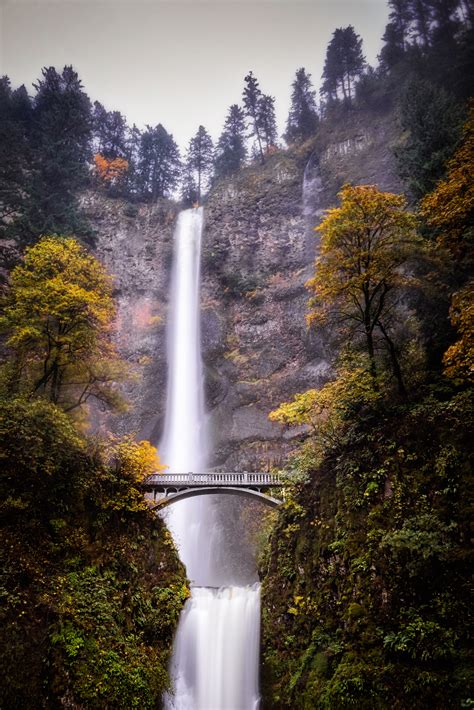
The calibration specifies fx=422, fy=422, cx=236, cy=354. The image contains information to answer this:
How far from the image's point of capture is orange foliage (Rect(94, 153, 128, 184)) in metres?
46.0

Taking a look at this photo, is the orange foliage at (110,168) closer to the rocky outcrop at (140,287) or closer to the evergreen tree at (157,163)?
the evergreen tree at (157,163)

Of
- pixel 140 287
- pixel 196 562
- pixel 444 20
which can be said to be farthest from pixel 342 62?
pixel 196 562

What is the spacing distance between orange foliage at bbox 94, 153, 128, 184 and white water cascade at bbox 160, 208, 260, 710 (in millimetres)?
9731

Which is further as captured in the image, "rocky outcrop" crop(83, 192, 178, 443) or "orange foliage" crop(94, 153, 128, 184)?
"orange foliage" crop(94, 153, 128, 184)

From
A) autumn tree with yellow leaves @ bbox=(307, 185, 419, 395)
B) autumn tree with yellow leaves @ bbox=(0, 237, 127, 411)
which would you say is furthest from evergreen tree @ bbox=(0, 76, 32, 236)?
autumn tree with yellow leaves @ bbox=(307, 185, 419, 395)

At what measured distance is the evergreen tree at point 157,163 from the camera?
4750 centimetres

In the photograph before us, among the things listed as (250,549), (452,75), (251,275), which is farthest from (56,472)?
(452,75)

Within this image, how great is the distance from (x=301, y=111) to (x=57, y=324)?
133 ft

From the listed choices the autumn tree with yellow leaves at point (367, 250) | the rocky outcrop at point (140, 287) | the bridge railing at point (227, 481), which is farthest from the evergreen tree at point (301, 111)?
the bridge railing at point (227, 481)

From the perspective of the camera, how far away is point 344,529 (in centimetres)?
1264

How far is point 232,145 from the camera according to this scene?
4828 cm

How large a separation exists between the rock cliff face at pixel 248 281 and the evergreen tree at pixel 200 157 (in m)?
7.37

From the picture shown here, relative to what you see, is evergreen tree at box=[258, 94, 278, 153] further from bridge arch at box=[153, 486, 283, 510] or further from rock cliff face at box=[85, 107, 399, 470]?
bridge arch at box=[153, 486, 283, 510]

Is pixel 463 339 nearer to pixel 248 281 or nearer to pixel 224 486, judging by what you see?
pixel 224 486
